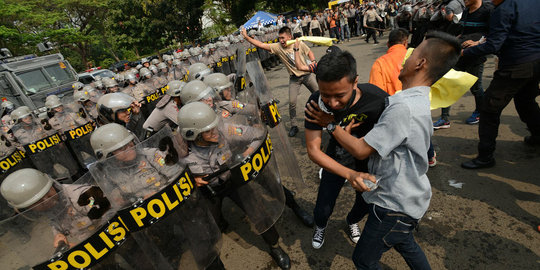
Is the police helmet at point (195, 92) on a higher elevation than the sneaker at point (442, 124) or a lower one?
higher

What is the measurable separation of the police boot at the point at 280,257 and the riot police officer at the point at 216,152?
42cm

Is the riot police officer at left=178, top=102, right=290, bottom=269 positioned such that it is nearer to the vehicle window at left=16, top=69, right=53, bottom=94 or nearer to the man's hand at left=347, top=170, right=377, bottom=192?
the man's hand at left=347, top=170, right=377, bottom=192

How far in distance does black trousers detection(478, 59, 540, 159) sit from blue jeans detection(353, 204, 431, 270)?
230 cm

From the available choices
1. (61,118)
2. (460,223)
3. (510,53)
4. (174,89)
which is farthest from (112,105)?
(510,53)

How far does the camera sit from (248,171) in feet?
6.93

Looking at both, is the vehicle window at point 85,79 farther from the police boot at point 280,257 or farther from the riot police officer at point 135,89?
the police boot at point 280,257

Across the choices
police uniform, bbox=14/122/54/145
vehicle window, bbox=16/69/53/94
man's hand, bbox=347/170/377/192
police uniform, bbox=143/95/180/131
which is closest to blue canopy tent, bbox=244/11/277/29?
vehicle window, bbox=16/69/53/94

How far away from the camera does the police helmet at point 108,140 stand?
7.26 feet

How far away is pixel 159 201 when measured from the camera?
179cm

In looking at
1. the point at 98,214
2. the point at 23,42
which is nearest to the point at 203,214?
the point at 98,214

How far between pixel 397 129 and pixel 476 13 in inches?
130

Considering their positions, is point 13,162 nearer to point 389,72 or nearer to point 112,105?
point 112,105

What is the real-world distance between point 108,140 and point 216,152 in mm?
954

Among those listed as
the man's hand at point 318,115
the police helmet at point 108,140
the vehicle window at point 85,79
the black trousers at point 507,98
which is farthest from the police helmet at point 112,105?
the vehicle window at point 85,79
